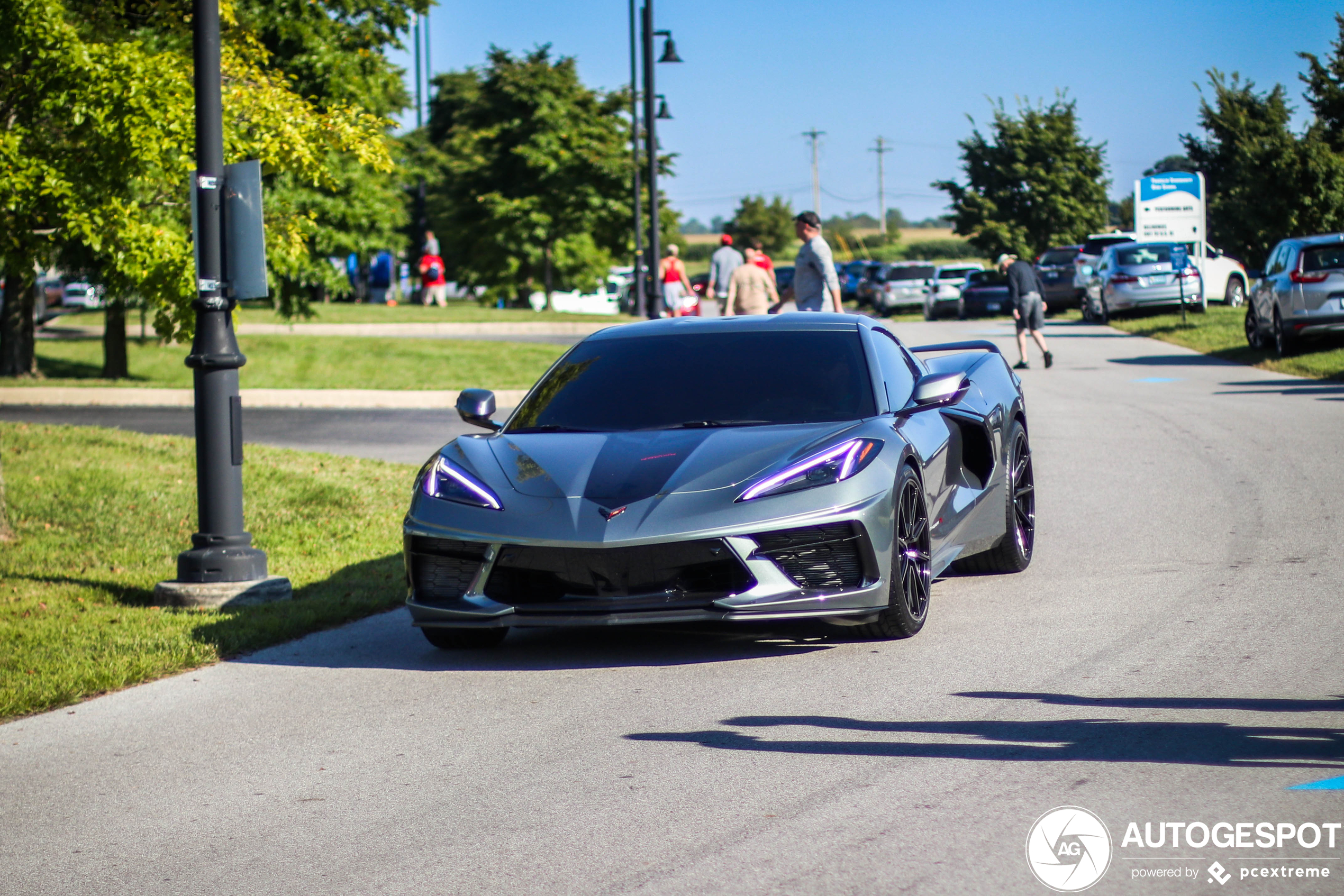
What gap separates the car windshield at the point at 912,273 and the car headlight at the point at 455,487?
137 ft

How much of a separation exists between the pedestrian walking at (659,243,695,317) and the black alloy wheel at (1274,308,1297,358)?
10.5 m

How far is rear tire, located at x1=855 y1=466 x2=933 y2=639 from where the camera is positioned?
20.6ft

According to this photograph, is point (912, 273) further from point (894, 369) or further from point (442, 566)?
point (442, 566)

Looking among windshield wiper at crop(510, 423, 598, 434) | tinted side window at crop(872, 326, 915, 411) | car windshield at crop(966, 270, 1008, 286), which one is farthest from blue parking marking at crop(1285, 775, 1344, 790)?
car windshield at crop(966, 270, 1008, 286)

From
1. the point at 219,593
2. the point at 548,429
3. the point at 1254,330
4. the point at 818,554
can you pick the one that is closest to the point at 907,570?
the point at 818,554

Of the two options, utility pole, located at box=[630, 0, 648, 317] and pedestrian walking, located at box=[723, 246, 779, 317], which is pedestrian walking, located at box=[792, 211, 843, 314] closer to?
pedestrian walking, located at box=[723, 246, 779, 317]

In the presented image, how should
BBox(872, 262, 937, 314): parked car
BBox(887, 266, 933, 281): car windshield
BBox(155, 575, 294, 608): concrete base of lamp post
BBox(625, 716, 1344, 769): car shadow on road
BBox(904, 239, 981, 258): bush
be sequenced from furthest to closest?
1. BBox(904, 239, 981, 258): bush
2. BBox(887, 266, 933, 281): car windshield
3. BBox(872, 262, 937, 314): parked car
4. BBox(155, 575, 294, 608): concrete base of lamp post
5. BBox(625, 716, 1344, 769): car shadow on road

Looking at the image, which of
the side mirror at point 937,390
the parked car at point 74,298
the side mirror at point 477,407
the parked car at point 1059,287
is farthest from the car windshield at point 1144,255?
the parked car at point 74,298

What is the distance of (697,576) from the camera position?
19.7 ft

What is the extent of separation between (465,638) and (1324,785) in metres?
3.71

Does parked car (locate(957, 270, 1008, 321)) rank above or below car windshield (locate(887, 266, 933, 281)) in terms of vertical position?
below

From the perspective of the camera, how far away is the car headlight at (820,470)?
19.8 ft

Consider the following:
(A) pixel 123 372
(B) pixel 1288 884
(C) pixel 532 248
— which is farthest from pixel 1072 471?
(C) pixel 532 248

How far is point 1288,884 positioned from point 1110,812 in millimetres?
595
